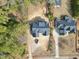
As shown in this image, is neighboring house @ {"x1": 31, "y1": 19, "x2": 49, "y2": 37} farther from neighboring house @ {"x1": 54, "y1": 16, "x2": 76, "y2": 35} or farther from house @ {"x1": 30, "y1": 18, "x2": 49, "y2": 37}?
neighboring house @ {"x1": 54, "y1": 16, "x2": 76, "y2": 35}

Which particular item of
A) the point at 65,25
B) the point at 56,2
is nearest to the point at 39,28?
the point at 65,25

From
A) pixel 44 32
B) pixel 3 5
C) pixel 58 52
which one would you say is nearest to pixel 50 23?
pixel 44 32

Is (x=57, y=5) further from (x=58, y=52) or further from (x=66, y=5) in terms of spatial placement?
(x=58, y=52)

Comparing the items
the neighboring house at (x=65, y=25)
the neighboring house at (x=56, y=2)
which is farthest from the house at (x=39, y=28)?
the neighboring house at (x=56, y=2)

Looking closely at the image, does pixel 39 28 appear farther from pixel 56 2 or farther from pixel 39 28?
pixel 56 2

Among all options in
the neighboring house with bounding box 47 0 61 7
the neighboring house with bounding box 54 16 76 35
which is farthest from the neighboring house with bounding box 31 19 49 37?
the neighboring house with bounding box 47 0 61 7

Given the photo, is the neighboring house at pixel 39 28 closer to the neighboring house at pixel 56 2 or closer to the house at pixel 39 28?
the house at pixel 39 28
